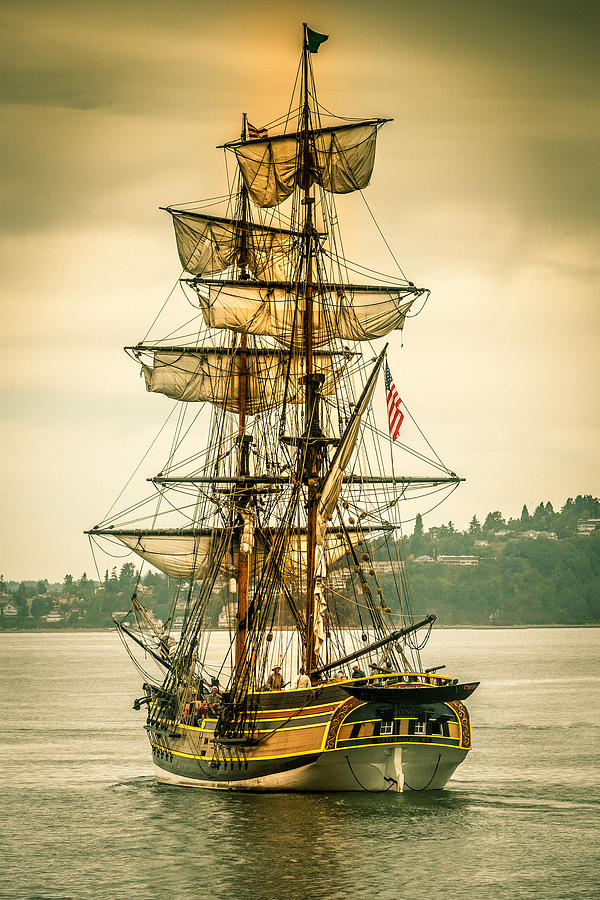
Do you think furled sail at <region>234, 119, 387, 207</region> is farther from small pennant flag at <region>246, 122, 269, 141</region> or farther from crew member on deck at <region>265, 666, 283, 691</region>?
crew member on deck at <region>265, 666, 283, 691</region>

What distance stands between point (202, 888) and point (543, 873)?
895cm

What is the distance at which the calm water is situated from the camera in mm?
34562

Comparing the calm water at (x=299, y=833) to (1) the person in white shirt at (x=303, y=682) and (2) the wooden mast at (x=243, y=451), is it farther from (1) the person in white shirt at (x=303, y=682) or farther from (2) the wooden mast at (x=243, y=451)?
(2) the wooden mast at (x=243, y=451)

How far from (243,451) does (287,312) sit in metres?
6.94

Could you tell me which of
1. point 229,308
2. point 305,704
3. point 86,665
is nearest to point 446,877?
point 305,704

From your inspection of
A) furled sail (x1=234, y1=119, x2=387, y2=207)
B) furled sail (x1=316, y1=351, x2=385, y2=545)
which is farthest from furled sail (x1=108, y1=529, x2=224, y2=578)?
furled sail (x1=234, y1=119, x2=387, y2=207)

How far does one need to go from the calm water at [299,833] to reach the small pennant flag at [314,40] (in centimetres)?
2647

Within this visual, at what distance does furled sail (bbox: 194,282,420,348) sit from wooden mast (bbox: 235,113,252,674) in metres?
3.95

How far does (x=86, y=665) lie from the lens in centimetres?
17862

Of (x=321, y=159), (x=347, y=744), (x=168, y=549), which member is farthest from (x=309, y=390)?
(x=168, y=549)

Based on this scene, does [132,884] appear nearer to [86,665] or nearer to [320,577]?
[320,577]

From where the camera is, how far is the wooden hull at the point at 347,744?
139ft

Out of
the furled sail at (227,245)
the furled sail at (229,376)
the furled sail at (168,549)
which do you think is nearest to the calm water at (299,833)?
the furled sail at (168,549)

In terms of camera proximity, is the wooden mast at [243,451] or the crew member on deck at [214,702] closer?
the crew member on deck at [214,702]
